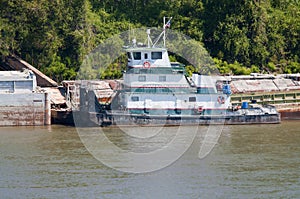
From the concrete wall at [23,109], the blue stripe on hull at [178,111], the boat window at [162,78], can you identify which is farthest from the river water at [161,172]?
the boat window at [162,78]

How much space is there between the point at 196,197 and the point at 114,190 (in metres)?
3.42

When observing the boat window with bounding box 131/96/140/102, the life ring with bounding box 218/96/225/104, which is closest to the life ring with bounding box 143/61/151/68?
the boat window with bounding box 131/96/140/102

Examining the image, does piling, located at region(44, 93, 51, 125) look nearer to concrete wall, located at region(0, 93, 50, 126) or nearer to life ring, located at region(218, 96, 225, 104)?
concrete wall, located at region(0, 93, 50, 126)

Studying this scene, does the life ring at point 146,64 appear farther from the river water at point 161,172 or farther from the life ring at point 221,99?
the river water at point 161,172

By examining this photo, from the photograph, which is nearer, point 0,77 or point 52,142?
point 52,142

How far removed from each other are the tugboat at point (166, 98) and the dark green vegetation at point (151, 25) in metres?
8.39

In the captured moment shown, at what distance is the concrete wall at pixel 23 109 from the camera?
5247cm

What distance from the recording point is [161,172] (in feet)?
125

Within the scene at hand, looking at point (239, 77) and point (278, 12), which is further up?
point (278, 12)

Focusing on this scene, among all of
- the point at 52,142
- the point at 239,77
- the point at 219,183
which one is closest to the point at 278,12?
the point at 239,77

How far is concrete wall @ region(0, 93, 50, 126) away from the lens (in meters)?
52.5

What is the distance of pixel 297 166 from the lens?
39.1 meters

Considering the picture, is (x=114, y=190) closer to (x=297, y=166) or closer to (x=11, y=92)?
→ (x=297, y=166)

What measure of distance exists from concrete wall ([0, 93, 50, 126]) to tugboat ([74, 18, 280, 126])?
12.0 feet
